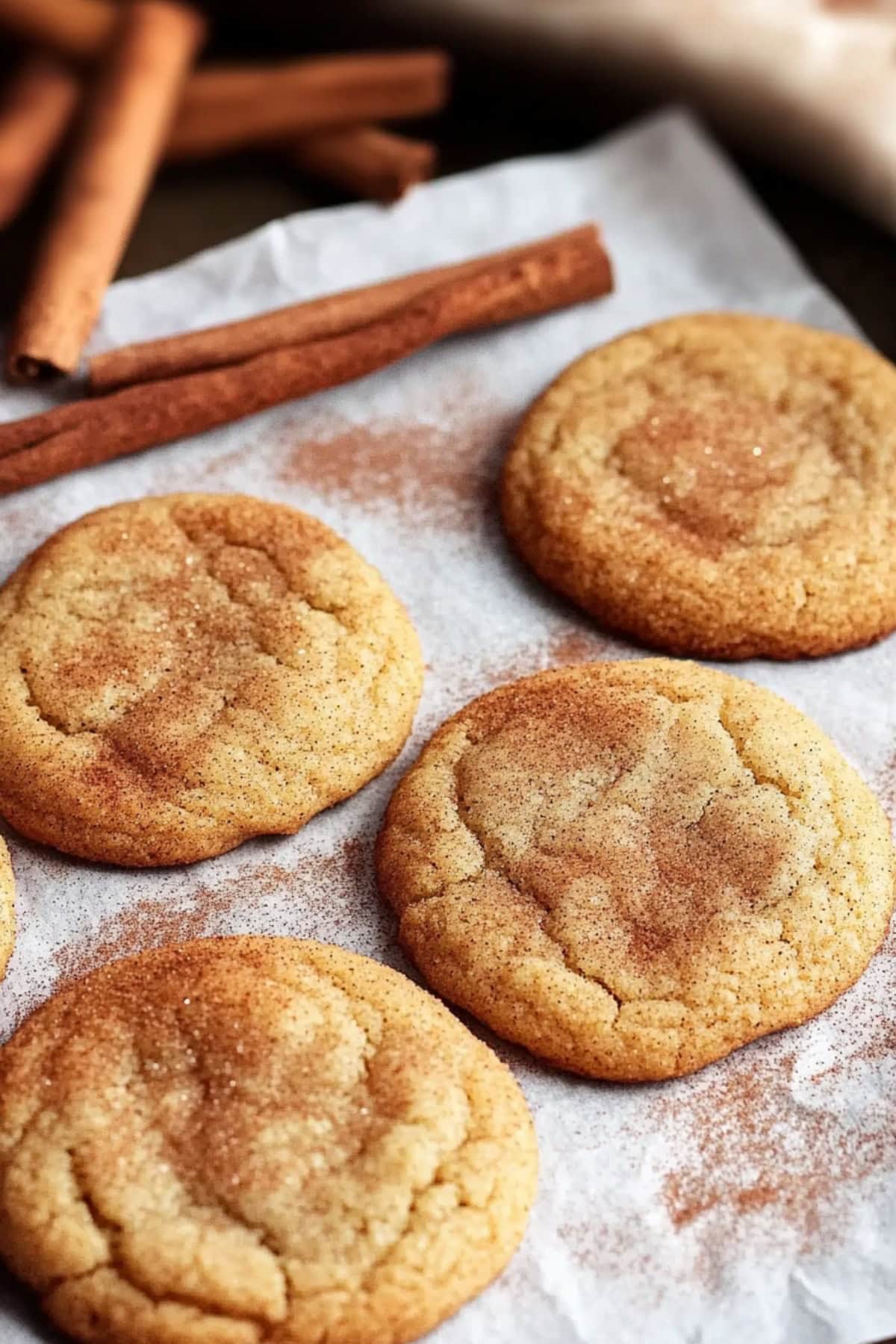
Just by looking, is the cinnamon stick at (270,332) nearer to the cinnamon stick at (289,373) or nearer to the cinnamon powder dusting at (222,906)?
the cinnamon stick at (289,373)

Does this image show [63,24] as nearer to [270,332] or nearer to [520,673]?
[270,332]

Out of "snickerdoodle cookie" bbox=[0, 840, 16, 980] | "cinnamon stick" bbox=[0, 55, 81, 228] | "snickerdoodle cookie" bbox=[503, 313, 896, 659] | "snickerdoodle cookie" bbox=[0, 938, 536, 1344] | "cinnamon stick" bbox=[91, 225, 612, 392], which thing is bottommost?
"snickerdoodle cookie" bbox=[0, 840, 16, 980]

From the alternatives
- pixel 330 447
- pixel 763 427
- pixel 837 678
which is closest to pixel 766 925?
pixel 837 678

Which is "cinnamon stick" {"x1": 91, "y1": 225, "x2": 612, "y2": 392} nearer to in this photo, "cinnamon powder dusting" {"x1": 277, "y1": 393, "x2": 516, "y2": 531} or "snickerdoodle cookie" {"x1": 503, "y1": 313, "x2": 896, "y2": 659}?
"cinnamon powder dusting" {"x1": 277, "y1": 393, "x2": 516, "y2": 531}

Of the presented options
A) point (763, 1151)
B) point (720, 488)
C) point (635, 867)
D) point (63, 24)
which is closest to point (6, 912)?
point (635, 867)

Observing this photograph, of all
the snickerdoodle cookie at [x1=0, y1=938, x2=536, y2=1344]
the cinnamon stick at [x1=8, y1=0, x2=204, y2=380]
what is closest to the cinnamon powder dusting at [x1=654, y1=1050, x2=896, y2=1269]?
the snickerdoodle cookie at [x1=0, y1=938, x2=536, y2=1344]

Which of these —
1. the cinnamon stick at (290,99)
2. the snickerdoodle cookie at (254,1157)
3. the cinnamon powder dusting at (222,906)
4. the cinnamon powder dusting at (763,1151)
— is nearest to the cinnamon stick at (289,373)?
the cinnamon stick at (290,99)
